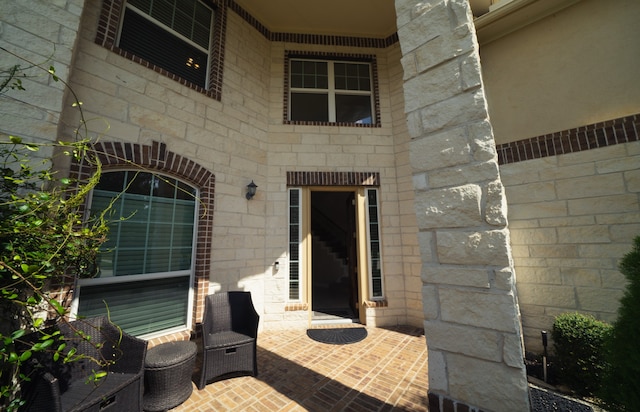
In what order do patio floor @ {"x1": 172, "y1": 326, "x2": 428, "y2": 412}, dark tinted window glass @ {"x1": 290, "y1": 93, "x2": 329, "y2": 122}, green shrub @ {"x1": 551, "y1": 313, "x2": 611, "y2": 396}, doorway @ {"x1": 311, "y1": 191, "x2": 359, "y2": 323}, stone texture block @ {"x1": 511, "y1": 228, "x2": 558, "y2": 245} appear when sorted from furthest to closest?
dark tinted window glass @ {"x1": 290, "y1": 93, "x2": 329, "y2": 122}, doorway @ {"x1": 311, "y1": 191, "x2": 359, "y2": 323}, stone texture block @ {"x1": 511, "y1": 228, "x2": 558, "y2": 245}, green shrub @ {"x1": 551, "y1": 313, "x2": 611, "y2": 396}, patio floor @ {"x1": 172, "y1": 326, "x2": 428, "y2": 412}

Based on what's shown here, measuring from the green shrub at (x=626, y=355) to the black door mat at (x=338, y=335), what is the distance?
3110mm

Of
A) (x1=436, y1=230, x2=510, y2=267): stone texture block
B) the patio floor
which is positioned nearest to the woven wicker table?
the patio floor

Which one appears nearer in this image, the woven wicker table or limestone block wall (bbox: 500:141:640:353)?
the woven wicker table

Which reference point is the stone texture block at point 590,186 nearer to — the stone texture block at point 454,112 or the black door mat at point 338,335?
the stone texture block at point 454,112

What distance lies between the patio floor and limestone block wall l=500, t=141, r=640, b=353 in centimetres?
203

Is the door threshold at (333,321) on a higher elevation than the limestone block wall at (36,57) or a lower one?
lower

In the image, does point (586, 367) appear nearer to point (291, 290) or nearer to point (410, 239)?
point (410, 239)

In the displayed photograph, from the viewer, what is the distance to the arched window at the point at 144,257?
2830 millimetres


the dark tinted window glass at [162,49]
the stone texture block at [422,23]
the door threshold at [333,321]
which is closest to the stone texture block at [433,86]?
the stone texture block at [422,23]

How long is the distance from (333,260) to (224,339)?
5798mm

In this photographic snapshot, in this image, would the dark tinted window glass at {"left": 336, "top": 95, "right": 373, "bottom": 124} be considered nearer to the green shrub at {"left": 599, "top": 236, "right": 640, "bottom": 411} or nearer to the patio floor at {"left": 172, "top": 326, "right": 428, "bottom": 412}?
the patio floor at {"left": 172, "top": 326, "right": 428, "bottom": 412}

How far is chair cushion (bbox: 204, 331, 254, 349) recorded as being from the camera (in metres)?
2.83

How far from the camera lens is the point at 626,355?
1.25 m

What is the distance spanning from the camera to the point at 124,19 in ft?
11.0
